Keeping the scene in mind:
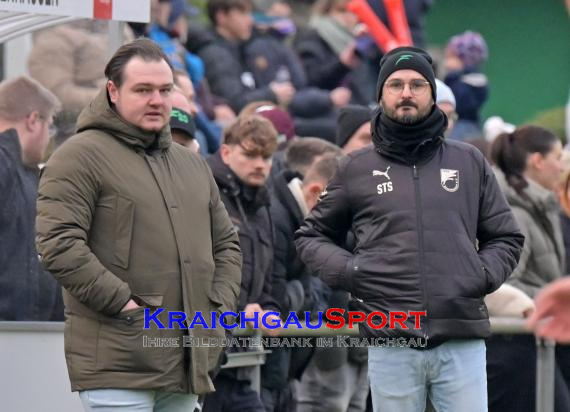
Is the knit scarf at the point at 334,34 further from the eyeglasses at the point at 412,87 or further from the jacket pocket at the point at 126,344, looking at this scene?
the jacket pocket at the point at 126,344

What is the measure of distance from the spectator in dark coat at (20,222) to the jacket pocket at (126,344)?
153 centimetres

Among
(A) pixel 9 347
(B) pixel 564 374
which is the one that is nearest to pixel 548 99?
(B) pixel 564 374

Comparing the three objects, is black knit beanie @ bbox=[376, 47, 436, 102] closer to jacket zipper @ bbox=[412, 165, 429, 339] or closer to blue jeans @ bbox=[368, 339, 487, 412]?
jacket zipper @ bbox=[412, 165, 429, 339]

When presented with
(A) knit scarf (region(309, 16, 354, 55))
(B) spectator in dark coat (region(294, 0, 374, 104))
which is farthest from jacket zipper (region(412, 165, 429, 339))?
(A) knit scarf (region(309, 16, 354, 55))

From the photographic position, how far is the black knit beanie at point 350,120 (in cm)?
963

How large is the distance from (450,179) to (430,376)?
2.92 ft

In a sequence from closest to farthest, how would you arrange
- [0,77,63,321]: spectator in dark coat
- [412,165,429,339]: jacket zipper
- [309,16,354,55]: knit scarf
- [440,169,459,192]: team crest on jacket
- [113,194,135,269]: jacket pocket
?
[113,194,135,269]: jacket pocket < [412,165,429,339]: jacket zipper < [440,169,459,192]: team crest on jacket < [0,77,63,321]: spectator in dark coat < [309,16,354,55]: knit scarf

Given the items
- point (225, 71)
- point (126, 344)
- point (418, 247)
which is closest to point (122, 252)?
point (126, 344)

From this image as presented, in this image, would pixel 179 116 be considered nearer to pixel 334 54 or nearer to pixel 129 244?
pixel 129 244

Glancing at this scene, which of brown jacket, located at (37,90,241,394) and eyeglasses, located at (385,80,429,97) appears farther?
eyeglasses, located at (385,80,429,97)

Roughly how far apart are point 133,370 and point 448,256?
150cm

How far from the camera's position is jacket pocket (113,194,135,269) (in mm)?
6309

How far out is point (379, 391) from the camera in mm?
6906

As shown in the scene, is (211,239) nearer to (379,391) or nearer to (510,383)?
(379,391)
